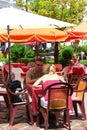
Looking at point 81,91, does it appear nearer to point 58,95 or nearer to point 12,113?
point 58,95

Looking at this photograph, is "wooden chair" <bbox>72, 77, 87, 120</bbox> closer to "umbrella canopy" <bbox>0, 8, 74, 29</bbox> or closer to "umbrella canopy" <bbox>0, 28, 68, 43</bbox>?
"umbrella canopy" <bbox>0, 8, 74, 29</bbox>

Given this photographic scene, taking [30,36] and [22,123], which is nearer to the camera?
[22,123]

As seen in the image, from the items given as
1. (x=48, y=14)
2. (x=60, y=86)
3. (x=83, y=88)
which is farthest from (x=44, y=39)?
(x=48, y=14)

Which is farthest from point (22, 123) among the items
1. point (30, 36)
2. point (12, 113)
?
point (30, 36)

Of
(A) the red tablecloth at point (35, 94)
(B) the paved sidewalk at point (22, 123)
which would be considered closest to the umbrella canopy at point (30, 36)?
(B) the paved sidewalk at point (22, 123)

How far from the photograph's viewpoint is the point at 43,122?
7.72m

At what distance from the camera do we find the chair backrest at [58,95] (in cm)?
705

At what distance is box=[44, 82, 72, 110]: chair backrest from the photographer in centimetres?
705

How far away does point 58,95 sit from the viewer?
23.4ft

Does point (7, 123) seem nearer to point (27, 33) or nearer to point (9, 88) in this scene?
point (9, 88)

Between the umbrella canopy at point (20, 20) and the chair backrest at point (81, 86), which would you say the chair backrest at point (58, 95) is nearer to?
the chair backrest at point (81, 86)

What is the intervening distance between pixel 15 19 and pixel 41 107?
1839 millimetres

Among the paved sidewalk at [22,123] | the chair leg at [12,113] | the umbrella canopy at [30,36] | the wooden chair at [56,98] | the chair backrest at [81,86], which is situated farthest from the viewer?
the umbrella canopy at [30,36]

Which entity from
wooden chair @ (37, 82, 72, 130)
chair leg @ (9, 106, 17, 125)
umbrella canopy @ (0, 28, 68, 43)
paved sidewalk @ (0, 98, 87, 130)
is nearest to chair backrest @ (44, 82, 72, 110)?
wooden chair @ (37, 82, 72, 130)
